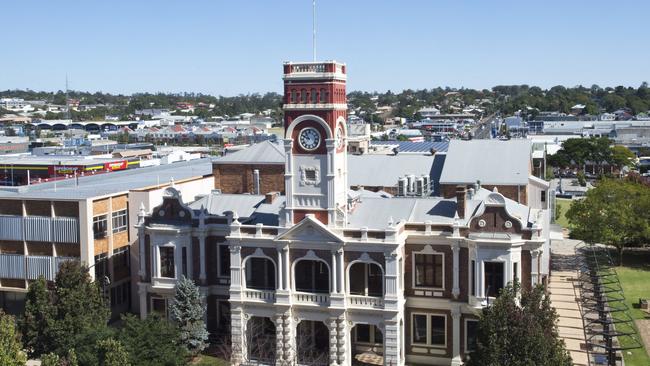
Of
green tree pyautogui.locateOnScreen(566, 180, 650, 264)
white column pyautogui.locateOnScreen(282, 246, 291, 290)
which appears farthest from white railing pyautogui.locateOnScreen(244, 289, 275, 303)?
green tree pyautogui.locateOnScreen(566, 180, 650, 264)

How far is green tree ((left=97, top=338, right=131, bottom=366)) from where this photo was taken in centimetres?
3288

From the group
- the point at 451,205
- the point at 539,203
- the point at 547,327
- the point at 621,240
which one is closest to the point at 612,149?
the point at 621,240

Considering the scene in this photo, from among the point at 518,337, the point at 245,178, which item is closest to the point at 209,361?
the point at 518,337

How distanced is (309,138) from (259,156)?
21442 millimetres

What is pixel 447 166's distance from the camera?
5781 cm

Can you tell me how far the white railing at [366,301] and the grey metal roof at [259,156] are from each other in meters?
22.7

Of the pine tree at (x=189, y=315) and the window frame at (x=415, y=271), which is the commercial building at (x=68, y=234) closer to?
the pine tree at (x=189, y=315)

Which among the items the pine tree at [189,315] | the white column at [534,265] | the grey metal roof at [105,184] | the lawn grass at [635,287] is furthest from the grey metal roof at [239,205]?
the lawn grass at [635,287]

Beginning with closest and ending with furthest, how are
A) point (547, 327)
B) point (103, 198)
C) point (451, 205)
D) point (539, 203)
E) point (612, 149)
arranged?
point (547, 327)
point (451, 205)
point (103, 198)
point (539, 203)
point (612, 149)

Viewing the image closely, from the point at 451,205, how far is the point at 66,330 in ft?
74.7

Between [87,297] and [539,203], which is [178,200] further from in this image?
[539,203]

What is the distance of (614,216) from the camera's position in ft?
215

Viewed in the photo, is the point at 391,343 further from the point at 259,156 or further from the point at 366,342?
the point at 259,156

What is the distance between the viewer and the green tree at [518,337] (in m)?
31.7
